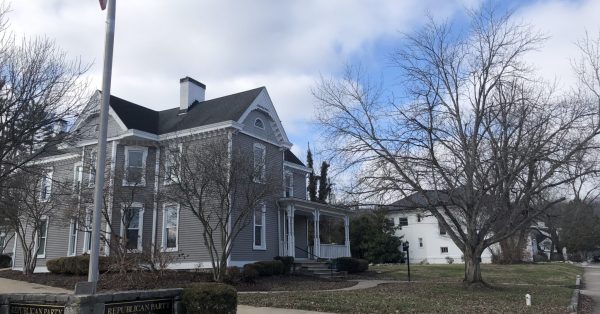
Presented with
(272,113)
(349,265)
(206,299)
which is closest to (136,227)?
(272,113)

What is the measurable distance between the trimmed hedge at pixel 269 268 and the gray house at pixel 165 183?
5.15 feet

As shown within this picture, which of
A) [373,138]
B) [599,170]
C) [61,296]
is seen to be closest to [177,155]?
[373,138]

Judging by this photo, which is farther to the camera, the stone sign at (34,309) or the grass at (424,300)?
the grass at (424,300)

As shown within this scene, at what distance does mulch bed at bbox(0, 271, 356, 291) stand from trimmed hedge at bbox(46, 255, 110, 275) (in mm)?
371

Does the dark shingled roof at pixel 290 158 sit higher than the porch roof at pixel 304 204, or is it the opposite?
the dark shingled roof at pixel 290 158

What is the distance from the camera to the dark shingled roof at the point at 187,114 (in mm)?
26219

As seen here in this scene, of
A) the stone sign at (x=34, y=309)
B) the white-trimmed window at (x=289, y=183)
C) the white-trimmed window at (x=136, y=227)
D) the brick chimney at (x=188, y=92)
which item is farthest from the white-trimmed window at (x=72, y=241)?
the stone sign at (x=34, y=309)

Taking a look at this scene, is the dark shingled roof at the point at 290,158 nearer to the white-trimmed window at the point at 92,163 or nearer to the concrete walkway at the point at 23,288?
the white-trimmed window at the point at 92,163

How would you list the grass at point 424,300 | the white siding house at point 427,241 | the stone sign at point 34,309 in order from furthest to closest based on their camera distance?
the white siding house at point 427,241
the grass at point 424,300
the stone sign at point 34,309

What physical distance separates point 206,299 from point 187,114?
20621 mm

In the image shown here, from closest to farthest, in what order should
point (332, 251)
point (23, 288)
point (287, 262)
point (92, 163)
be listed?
point (23, 288)
point (92, 163)
point (287, 262)
point (332, 251)

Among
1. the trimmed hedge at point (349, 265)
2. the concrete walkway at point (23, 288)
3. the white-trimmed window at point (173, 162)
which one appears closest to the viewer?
the concrete walkway at point (23, 288)

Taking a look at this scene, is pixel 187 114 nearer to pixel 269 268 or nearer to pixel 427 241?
pixel 269 268

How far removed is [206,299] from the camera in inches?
367
